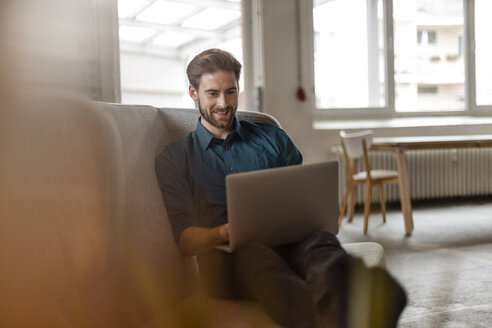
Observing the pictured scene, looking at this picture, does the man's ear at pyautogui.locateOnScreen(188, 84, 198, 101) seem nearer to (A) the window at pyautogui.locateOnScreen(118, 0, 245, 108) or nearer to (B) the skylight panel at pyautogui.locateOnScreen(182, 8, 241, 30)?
(A) the window at pyautogui.locateOnScreen(118, 0, 245, 108)

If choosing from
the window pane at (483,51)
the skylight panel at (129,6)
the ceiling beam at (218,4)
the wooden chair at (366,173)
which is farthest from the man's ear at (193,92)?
the window pane at (483,51)

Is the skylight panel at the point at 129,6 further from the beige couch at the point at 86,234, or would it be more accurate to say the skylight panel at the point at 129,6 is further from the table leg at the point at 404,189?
the beige couch at the point at 86,234

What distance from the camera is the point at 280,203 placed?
4.17ft

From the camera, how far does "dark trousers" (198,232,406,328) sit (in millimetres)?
1027

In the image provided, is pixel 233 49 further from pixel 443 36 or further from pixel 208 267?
pixel 208 267

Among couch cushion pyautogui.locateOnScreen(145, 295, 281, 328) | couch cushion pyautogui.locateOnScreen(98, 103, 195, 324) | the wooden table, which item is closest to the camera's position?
couch cushion pyautogui.locateOnScreen(145, 295, 281, 328)

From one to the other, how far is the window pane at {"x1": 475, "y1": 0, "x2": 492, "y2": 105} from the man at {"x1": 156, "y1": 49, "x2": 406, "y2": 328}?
4412 mm

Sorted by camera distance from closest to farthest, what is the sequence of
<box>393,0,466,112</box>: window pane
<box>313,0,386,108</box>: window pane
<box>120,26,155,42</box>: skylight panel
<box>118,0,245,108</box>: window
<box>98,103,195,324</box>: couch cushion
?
1. <box>98,103,195,324</box>: couch cushion
2. <box>118,0,245,108</box>: window
3. <box>313,0,386,108</box>: window pane
4. <box>393,0,466,112</box>: window pane
5. <box>120,26,155,42</box>: skylight panel

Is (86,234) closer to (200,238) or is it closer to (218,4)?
(200,238)

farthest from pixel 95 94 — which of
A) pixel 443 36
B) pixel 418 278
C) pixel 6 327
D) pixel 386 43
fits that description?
pixel 443 36

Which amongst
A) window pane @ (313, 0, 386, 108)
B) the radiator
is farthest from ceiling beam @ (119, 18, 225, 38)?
the radiator

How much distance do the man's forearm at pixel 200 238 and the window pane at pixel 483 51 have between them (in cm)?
483

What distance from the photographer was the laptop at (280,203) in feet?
4.03

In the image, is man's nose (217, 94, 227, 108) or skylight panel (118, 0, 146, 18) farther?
skylight panel (118, 0, 146, 18)
